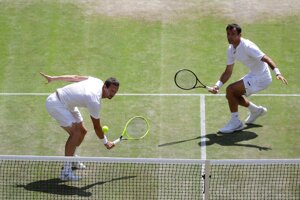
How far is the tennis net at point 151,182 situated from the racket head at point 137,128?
2.21 ft

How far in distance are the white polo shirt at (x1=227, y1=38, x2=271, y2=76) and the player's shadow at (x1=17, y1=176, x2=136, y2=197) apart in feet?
10.0

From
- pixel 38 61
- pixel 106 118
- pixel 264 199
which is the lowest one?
pixel 264 199

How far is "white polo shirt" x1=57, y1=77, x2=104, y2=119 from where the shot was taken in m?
13.0

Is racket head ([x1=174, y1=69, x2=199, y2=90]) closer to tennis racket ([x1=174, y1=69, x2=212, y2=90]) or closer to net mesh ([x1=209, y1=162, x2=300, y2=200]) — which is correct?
tennis racket ([x1=174, y1=69, x2=212, y2=90])

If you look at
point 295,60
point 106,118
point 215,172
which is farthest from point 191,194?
point 295,60

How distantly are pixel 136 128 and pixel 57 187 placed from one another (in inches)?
73.9

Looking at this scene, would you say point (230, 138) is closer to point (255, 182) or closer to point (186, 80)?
point (186, 80)

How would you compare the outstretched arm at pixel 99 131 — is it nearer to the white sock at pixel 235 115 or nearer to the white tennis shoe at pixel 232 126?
the white tennis shoe at pixel 232 126

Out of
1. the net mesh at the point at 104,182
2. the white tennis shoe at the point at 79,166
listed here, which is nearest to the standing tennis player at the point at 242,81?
the net mesh at the point at 104,182

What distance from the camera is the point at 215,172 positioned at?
532 inches

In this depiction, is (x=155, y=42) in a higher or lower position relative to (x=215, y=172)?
higher

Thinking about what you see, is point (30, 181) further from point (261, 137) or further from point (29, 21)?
point (29, 21)

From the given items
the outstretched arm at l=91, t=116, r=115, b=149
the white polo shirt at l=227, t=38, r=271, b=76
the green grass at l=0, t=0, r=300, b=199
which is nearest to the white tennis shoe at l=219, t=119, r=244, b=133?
the green grass at l=0, t=0, r=300, b=199

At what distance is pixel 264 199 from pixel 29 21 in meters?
7.75
